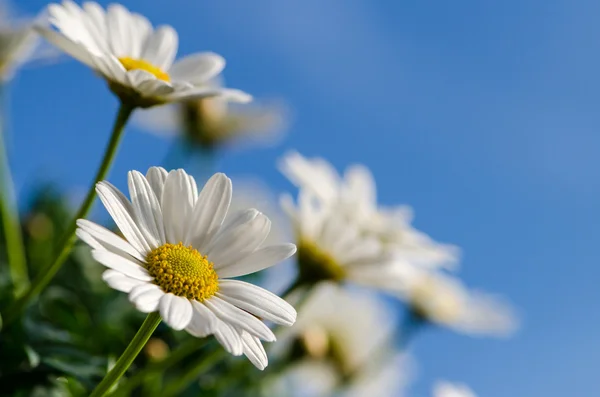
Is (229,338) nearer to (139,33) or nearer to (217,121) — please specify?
(139,33)

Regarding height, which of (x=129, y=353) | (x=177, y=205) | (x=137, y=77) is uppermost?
(x=137, y=77)

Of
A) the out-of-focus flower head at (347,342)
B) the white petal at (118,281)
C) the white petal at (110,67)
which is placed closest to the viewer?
the white petal at (118,281)

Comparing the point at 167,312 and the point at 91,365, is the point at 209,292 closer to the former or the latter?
the point at 167,312

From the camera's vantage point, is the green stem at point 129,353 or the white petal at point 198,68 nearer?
the green stem at point 129,353

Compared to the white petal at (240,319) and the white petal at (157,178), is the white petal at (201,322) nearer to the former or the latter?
the white petal at (240,319)

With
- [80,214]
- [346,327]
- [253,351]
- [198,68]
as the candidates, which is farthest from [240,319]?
[346,327]

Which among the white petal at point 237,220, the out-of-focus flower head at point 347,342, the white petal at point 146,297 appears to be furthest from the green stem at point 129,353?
the out-of-focus flower head at point 347,342

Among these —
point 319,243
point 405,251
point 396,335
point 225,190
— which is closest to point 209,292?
point 225,190

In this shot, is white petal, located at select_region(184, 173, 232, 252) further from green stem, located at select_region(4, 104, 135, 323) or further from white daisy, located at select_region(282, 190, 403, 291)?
white daisy, located at select_region(282, 190, 403, 291)
